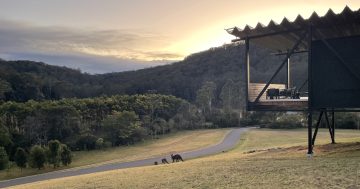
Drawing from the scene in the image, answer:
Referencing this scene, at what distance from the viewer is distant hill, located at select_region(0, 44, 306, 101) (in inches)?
4005

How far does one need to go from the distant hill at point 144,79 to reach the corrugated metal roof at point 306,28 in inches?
2490

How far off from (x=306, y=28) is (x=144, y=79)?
132 metres

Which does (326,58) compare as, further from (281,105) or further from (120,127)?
(120,127)

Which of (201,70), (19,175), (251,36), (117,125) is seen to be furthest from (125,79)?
(251,36)

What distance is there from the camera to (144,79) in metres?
148

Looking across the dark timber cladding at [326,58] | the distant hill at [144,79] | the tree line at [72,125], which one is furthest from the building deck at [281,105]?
the distant hill at [144,79]

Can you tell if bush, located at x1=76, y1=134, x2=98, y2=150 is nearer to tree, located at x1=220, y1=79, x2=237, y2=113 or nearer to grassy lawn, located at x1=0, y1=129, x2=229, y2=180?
grassy lawn, located at x1=0, y1=129, x2=229, y2=180

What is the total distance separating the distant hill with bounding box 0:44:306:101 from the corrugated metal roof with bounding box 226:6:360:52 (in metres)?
63.2

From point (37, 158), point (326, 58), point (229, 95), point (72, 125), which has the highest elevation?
point (229, 95)

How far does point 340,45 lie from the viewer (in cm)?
1686

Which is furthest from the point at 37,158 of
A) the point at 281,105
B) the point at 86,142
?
the point at 281,105

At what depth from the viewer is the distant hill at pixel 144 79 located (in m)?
102

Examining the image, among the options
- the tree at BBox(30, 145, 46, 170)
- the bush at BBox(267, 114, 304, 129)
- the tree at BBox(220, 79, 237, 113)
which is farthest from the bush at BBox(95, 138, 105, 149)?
the tree at BBox(220, 79, 237, 113)

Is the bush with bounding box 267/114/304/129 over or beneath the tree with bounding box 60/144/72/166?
over
